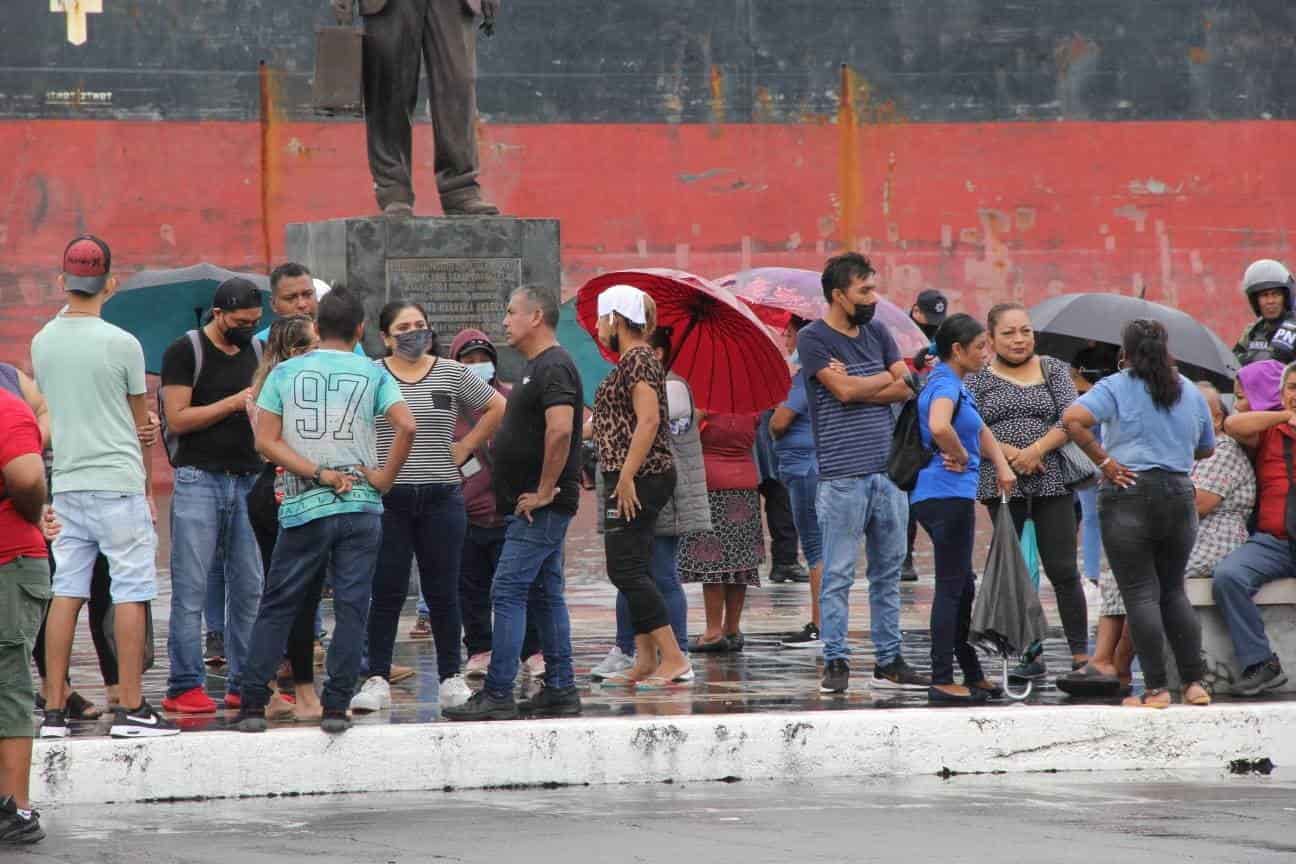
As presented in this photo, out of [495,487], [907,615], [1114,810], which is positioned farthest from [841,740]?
[907,615]

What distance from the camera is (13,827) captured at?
6.43 meters

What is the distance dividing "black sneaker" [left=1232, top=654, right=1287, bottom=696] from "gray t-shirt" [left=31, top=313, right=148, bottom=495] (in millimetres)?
4265

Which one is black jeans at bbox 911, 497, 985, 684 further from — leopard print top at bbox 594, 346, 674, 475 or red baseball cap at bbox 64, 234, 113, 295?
red baseball cap at bbox 64, 234, 113, 295

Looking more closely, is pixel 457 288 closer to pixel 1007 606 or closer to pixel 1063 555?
pixel 1063 555

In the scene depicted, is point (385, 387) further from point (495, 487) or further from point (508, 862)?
point (508, 862)

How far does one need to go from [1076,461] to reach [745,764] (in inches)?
96.0

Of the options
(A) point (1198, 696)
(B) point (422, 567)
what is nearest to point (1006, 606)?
(A) point (1198, 696)

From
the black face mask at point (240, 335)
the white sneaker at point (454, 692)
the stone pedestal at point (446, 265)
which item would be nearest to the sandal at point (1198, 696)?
the white sneaker at point (454, 692)

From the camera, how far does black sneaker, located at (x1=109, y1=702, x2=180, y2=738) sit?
→ 7.40 metres

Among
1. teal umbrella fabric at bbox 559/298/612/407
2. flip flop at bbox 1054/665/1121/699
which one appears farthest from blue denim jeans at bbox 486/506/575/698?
teal umbrella fabric at bbox 559/298/612/407

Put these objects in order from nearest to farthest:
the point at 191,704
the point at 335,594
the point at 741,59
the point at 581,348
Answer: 1. the point at 335,594
2. the point at 191,704
3. the point at 581,348
4. the point at 741,59

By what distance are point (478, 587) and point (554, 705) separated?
152cm

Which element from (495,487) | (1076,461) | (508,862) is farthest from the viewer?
(1076,461)

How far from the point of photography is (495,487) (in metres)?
8.29
